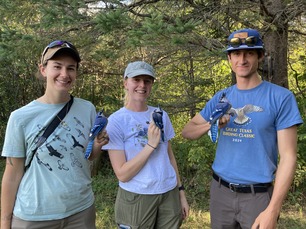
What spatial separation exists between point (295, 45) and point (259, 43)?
152 inches

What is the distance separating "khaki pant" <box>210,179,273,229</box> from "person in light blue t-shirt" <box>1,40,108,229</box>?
3.10 feet

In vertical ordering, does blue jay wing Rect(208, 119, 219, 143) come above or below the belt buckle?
above

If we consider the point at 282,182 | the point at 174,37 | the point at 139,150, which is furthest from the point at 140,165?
the point at 174,37

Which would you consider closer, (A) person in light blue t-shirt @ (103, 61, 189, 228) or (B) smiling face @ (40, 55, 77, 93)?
(B) smiling face @ (40, 55, 77, 93)

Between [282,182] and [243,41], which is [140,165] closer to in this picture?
[282,182]

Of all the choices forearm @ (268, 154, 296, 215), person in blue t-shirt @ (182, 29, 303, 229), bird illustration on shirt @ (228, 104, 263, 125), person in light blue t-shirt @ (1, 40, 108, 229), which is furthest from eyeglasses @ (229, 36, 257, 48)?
person in light blue t-shirt @ (1, 40, 108, 229)

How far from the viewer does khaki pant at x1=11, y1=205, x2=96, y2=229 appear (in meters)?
2.05

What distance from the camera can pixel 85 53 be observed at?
15.5 ft

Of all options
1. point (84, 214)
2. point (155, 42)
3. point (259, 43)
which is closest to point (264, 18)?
point (155, 42)

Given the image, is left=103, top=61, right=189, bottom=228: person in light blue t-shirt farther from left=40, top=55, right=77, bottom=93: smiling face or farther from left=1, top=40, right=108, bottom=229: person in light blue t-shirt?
left=40, top=55, right=77, bottom=93: smiling face

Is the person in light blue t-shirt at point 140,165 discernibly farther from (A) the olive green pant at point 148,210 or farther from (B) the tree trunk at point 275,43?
(B) the tree trunk at point 275,43

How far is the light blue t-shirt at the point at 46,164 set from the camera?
6.71 ft

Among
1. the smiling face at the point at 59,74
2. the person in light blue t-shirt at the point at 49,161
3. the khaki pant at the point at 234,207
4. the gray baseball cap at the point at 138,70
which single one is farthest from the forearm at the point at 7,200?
the khaki pant at the point at 234,207

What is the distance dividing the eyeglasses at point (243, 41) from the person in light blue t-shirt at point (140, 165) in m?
0.64
